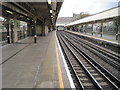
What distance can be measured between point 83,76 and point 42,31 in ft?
95.0

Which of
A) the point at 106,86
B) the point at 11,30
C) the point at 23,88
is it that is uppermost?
the point at 11,30

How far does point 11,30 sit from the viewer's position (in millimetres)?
19953

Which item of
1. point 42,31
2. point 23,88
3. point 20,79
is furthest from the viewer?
point 42,31

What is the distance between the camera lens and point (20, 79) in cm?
617

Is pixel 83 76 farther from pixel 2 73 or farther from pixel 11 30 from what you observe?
pixel 11 30

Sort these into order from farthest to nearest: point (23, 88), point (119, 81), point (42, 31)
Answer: point (42, 31) < point (119, 81) < point (23, 88)

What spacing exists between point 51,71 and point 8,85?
246 centimetres

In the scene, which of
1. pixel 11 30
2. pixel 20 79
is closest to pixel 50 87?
pixel 20 79

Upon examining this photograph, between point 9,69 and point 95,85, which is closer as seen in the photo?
point 95,85

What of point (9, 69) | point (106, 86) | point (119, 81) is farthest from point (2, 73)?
point (119, 81)

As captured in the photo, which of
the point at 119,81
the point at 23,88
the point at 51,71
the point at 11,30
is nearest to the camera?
the point at 23,88

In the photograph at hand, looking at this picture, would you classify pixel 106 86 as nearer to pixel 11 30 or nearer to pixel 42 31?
pixel 11 30

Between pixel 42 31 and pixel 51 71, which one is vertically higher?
pixel 42 31

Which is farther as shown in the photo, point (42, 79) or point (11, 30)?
point (11, 30)
